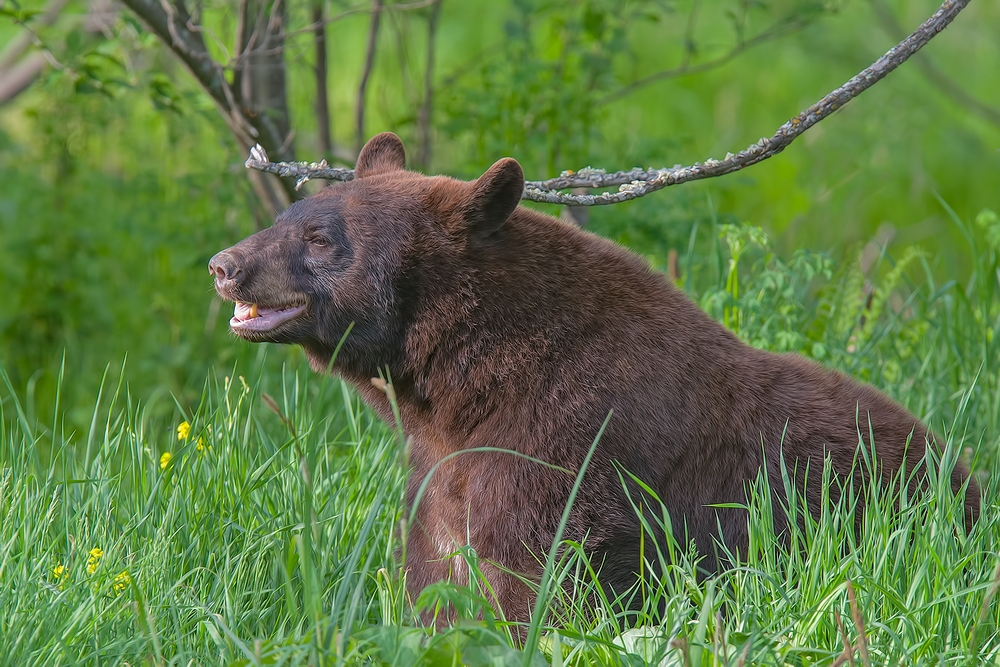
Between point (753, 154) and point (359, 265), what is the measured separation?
1.19 m

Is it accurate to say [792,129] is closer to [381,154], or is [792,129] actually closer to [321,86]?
[381,154]

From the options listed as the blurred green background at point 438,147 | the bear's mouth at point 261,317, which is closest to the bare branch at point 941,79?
the blurred green background at point 438,147

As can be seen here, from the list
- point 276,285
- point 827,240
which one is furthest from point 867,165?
point 276,285

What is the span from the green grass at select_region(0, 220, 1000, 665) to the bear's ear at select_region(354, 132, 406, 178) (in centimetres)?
94

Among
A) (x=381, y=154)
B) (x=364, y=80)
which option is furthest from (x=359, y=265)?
(x=364, y=80)

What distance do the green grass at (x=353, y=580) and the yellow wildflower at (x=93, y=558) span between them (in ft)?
0.03

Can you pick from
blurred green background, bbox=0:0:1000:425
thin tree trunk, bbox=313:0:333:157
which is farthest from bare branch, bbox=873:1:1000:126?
thin tree trunk, bbox=313:0:333:157

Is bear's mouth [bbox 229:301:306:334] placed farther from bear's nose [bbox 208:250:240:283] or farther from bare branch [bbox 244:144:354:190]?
bare branch [bbox 244:144:354:190]

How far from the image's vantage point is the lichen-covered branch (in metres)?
3.05

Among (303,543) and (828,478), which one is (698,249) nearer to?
(828,478)

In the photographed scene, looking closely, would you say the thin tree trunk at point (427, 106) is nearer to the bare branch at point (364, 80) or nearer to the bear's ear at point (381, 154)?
the bare branch at point (364, 80)

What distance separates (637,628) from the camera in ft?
8.82

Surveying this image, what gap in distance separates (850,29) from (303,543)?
8.12 m

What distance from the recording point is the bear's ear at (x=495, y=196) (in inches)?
117
